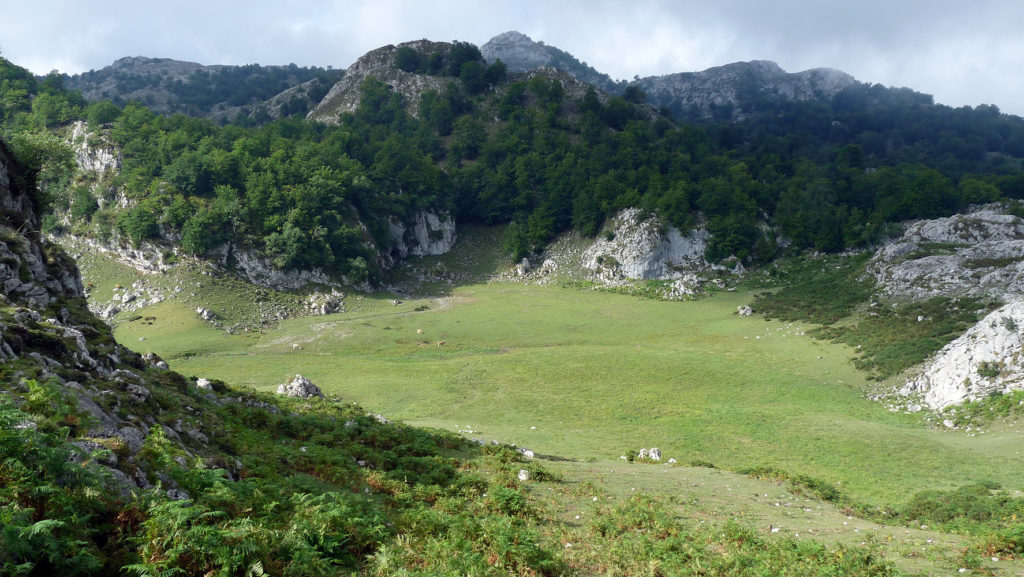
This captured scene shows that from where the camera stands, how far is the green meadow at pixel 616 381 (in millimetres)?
24953

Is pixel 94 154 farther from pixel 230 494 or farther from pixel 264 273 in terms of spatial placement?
pixel 230 494

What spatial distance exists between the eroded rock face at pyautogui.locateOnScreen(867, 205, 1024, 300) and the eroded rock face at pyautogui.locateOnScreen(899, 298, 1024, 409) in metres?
16.7

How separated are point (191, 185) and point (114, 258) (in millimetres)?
13790

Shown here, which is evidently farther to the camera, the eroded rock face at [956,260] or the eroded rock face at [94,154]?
the eroded rock face at [94,154]

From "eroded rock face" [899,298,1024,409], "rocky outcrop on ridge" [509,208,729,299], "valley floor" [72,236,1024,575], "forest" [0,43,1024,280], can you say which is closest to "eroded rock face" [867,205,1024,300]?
"forest" [0,43,1024,280]

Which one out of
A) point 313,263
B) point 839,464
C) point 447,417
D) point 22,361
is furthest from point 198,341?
point 839,464

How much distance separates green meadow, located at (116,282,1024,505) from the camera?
2495 centimetres

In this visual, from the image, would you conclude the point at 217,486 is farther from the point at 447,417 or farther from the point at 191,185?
the point at 191,185

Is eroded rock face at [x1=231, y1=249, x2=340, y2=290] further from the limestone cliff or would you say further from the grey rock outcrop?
the grey rock outcrop

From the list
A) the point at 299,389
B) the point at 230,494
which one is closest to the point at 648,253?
the point at 299,389

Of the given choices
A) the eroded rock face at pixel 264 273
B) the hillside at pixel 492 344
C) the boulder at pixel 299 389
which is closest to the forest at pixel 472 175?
the hillside at pixel 492 344

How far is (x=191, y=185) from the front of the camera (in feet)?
235

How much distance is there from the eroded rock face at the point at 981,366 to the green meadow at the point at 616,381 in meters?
3.17

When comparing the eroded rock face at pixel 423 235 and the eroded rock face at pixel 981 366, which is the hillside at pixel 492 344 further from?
the eroded rock face at pixel 423 235
